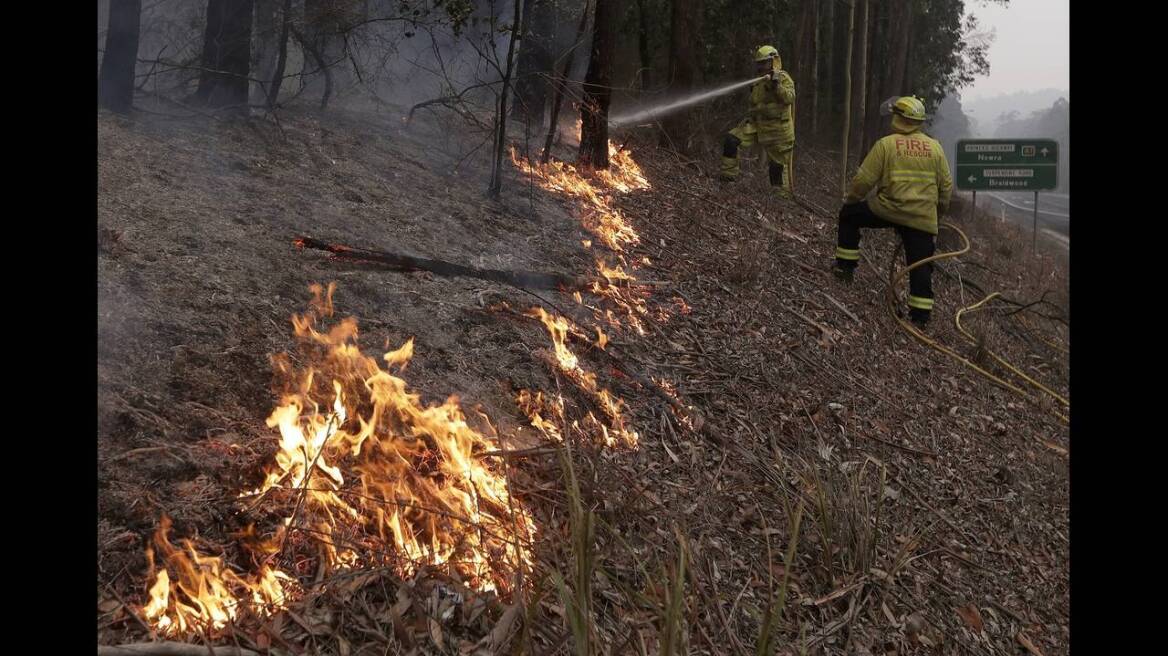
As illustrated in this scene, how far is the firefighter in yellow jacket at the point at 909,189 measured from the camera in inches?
312

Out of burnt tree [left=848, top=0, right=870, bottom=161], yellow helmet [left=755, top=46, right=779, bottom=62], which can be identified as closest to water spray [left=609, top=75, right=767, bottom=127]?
yellow helmet [left=755, top=46, right=779, bottom=62]

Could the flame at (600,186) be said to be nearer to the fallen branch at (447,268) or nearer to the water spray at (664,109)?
the fallen branch at (447,268)

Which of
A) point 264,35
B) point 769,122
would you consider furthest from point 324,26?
point 769,122

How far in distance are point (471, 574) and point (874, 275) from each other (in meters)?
6.76

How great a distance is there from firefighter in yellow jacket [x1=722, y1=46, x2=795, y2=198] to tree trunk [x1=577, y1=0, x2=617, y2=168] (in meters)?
2.01

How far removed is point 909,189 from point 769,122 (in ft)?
10.7

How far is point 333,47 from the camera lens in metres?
10.1

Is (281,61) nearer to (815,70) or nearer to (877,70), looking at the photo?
(815,70)

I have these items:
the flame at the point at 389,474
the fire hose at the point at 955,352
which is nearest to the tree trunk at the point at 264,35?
the flame at the point at 389,474

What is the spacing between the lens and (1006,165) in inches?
608

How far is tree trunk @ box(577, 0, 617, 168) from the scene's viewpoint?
29.3 feet

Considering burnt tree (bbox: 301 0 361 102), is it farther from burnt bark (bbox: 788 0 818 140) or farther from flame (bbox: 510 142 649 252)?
burnt bark (bbox: 788 0 818 140)

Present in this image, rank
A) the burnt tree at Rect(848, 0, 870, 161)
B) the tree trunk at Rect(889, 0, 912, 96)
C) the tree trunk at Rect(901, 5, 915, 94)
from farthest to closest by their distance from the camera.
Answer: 1. the tree trunk at Rect(901, 5, 915, 94)
2. the tree trunk at Rect(889, 0, 912, 96)
3. the burnt tree at Rect(848, 0, 870, 161)
